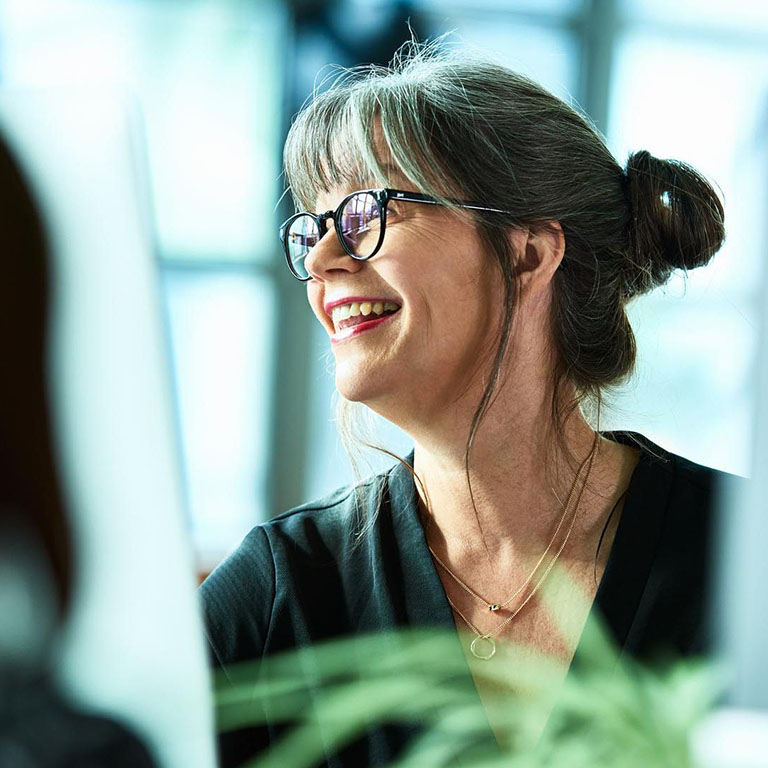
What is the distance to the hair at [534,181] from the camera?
115 centimetres

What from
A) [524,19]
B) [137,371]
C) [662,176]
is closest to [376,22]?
[524,19]

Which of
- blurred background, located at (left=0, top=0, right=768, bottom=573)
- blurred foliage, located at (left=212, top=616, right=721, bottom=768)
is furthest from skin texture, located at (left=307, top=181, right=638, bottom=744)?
blurred background, located at (left=0, top=0, right=768, bottom=573)

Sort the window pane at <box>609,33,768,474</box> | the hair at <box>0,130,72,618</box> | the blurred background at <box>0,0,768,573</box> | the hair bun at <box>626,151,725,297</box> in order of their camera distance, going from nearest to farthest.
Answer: the hair at <box>0,130,72,618</box> < the hair bun at <box>626,151,725,297</box> < the window pane at <box>609,33,768,474</box> < the blurred background at <box>0,0,768,573</box>

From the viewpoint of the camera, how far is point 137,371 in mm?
436

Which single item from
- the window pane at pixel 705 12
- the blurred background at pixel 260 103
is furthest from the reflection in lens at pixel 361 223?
the window pane at pixel 705 12

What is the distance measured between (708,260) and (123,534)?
3.36ft

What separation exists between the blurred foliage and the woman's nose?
0.42 meters

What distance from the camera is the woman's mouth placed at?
113 centimetres

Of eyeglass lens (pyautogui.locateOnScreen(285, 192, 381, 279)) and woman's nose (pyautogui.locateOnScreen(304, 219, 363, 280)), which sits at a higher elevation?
eyeglass lens (pyautogui.locateOnScreen(285, 192, 381, 279))

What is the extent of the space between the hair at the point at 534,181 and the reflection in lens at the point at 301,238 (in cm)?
4

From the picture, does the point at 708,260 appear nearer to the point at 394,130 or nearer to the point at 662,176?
the point at 662,176

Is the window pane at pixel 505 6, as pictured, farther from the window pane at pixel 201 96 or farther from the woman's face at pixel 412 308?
the woman's face at pixel 412 308

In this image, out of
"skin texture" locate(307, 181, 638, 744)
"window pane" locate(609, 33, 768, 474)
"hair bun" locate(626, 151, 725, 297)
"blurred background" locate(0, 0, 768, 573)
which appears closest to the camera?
"skin texture" locate(307, 181, 638, 744)

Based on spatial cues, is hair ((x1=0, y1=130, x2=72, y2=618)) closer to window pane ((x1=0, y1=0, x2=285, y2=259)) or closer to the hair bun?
the hair bun
